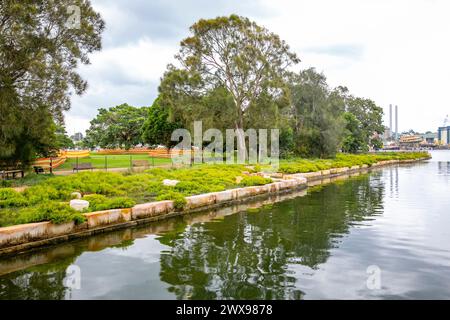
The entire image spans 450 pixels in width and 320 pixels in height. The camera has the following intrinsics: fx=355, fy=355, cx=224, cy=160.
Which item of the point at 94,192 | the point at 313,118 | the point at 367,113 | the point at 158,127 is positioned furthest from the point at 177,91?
the point at 367,113

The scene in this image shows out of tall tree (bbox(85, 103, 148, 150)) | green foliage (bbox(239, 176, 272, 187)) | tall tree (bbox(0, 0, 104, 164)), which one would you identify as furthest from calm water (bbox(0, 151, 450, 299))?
tall tree (bbox(85, 103, 148, 150))

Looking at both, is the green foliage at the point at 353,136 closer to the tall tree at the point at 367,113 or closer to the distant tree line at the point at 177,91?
the distant tree line at the point at 177,91

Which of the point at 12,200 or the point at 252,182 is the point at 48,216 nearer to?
the point at 12,200

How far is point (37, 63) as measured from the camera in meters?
17.0

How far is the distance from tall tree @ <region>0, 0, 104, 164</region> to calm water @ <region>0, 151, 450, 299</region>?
11.6m

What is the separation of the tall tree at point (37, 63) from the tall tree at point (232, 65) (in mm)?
13486

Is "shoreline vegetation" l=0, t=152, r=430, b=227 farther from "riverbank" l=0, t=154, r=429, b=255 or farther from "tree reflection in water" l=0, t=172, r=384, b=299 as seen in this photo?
"tree reflection in water" l=0, t=172, r=384, b=299

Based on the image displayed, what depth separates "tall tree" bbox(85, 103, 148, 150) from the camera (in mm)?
61403
